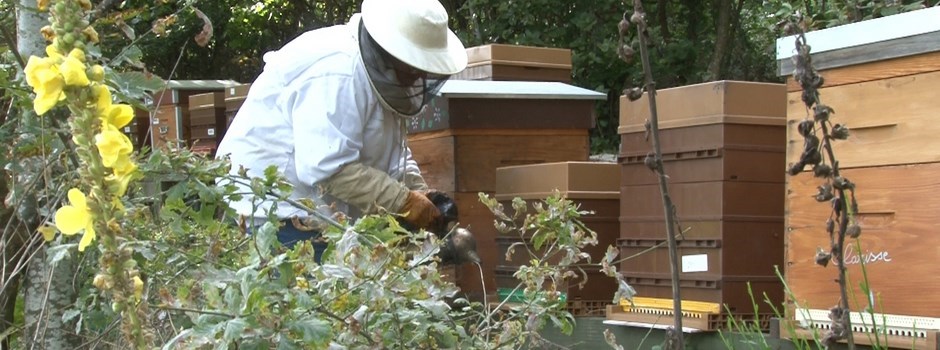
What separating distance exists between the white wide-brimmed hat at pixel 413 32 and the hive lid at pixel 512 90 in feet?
3.40

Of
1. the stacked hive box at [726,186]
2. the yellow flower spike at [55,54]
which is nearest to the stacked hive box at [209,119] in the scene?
the stacked hive box at [726,186]

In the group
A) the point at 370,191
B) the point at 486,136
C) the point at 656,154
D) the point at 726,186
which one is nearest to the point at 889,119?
the point at 726,186

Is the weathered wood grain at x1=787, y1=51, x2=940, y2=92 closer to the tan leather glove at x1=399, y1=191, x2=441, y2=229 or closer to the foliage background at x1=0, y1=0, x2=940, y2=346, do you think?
the foliage background at x1=0, y1=0, x2=940, y2=346

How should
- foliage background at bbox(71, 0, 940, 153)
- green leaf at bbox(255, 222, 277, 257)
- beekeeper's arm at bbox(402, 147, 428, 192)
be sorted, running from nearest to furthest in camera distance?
green leaf at bbox(255, 222, 277, 257) < beekeeper's arm at bbox(402, 147, 428, 192) < foliage background at bbox(71, 0, 940, 153)

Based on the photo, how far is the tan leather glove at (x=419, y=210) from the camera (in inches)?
151

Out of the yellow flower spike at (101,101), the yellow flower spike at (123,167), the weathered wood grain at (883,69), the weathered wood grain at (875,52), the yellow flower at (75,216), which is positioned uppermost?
the weathered wood grain at (875,52)

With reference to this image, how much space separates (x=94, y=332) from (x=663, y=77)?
7.22 m

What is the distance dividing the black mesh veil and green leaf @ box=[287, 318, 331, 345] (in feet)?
7.33

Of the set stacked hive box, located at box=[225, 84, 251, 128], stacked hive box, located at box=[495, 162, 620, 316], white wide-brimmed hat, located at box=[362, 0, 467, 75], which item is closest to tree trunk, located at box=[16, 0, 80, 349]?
white wide-brimmed hat, located at box=[362, 0, 467, 75]

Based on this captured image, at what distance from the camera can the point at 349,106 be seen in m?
3.70

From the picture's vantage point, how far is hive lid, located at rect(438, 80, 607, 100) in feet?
16.0

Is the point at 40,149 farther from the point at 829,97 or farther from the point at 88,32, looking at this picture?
the point at 829,97

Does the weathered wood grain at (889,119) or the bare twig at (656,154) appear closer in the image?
the bare twig at (656,154)

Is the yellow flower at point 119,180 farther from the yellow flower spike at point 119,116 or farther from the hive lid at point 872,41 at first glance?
the hive lid at point 872,41
